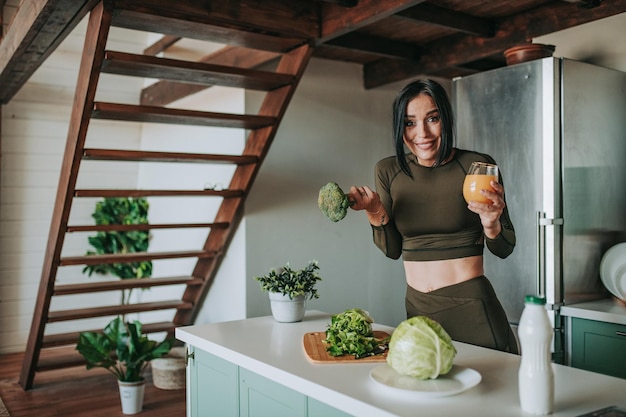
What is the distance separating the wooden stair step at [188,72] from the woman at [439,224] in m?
1.50

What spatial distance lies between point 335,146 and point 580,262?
6.99 ft

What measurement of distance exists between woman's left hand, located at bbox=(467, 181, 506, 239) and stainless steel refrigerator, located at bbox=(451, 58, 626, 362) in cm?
132

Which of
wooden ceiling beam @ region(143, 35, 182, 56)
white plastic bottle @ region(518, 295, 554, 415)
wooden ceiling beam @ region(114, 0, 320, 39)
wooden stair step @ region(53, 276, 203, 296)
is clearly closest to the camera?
white plastic bottle @ region(518, 295, 554, 415)

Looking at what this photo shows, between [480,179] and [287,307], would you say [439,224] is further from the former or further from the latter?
[287,307]

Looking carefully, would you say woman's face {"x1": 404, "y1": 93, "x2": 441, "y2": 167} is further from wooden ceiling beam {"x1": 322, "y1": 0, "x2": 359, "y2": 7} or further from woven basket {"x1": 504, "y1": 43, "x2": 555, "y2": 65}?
woven basket {"x1": 504, "y1": 43, "x2": 555, "y2": 65}

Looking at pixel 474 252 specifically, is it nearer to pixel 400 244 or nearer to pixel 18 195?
pixel 400 244

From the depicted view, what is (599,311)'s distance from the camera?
3.14m

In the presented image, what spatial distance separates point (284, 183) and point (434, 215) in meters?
2.44

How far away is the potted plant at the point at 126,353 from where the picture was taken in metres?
4.11

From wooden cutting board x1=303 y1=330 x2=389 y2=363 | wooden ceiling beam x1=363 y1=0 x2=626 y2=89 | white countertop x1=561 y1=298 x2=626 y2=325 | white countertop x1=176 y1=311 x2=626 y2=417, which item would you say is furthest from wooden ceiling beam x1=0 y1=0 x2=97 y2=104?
white countertop x1=561 y1=298 x2=626 y2=325

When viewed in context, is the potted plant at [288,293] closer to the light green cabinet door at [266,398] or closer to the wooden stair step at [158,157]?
the light green cabinet door at [266,398]

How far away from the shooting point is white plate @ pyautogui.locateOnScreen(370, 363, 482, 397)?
1.56m

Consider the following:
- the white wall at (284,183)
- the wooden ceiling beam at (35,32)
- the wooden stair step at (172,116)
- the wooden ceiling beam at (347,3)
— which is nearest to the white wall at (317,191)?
the white wall at (284,183)

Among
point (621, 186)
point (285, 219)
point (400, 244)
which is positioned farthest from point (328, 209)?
point (285, 219)
